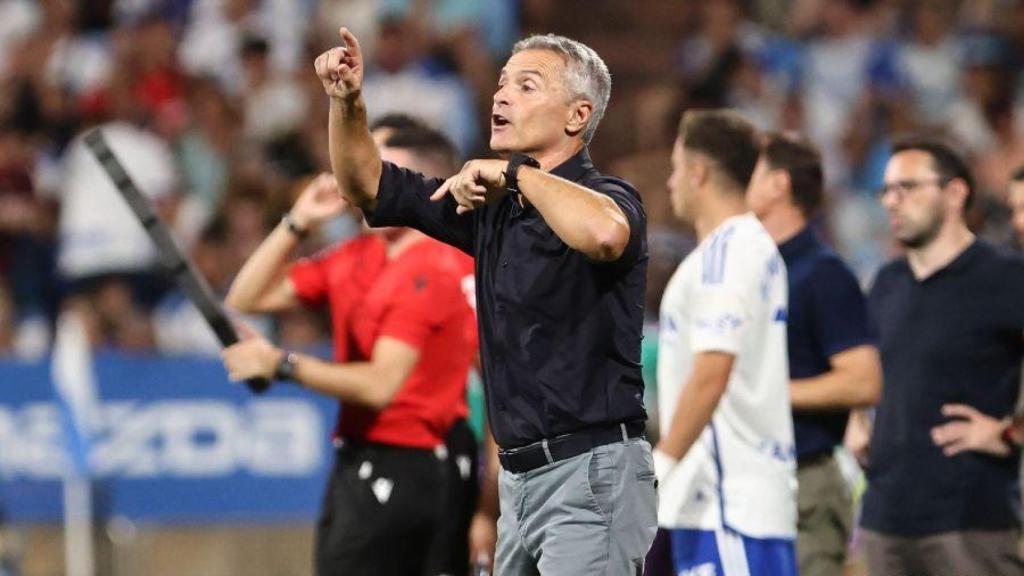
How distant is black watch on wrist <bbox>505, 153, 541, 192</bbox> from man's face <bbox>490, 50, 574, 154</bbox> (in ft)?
0.76

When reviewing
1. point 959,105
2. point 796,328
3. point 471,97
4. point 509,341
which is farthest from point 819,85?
point 509,341

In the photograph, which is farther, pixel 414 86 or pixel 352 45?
pixel 414 86

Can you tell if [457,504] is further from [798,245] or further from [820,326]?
[798,245]

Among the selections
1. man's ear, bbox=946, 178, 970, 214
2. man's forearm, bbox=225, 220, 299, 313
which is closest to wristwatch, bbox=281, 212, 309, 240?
man's forearm, bbox=225, 220, 299, 313

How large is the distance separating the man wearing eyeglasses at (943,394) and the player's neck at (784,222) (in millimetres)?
388

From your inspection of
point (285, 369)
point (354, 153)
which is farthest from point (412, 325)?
point (354, 153)

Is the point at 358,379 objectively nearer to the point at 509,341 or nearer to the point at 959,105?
the point at 509,341

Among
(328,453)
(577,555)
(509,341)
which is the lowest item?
(328,453)

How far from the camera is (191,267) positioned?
6.82 metres

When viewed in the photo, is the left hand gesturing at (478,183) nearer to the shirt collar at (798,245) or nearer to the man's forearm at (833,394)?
the man's forearm at (833,394)

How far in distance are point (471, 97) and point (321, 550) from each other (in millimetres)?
7489

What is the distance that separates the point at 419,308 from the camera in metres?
6.71

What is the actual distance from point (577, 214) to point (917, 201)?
9.26ft

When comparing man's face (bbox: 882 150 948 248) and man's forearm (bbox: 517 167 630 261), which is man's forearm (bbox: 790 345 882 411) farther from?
man's forearm (bbox: 517 167 630 261)
